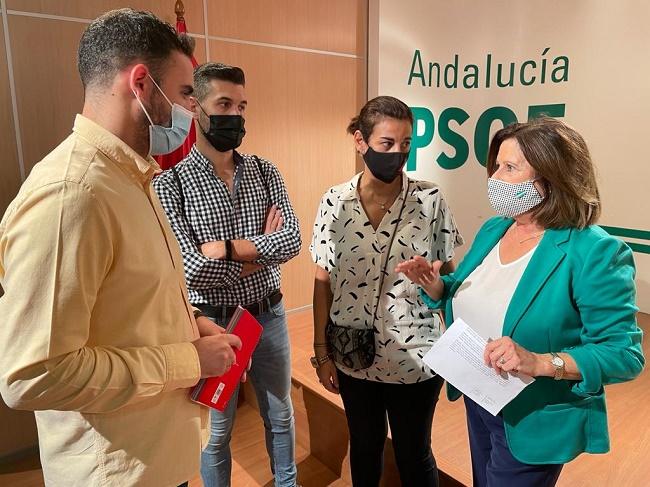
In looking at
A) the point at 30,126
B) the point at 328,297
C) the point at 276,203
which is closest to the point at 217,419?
the point at 328,297

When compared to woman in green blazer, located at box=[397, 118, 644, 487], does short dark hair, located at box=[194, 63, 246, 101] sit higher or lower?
higher

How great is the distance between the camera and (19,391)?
84 cm

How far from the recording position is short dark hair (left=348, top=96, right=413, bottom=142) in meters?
1.62

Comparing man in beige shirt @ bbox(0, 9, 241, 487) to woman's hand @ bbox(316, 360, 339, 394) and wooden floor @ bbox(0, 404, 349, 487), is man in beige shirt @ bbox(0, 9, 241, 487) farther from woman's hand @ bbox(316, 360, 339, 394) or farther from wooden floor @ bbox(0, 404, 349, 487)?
wooden floor @ bbox(0, 404, 349, 487)

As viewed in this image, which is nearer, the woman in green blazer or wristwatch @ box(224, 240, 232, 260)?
the woman in green blazer

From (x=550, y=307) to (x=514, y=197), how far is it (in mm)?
299

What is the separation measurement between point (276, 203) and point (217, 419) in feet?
2.92

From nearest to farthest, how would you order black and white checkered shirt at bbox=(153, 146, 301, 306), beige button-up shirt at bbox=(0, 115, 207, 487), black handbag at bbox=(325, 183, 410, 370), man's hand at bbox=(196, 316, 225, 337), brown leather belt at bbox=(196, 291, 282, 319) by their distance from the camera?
1. beige button-up shirt at bbox=(0, 115, 207, 487)
2. man's hand at bbox=(196, 316, 225, 337)
3. black handbag at bbox=(325, 183, 410, 370)
4. black and white checkered shirt at bbox=(153, 146, 301, 306)
5. brown leather belt at bbox=(196, 291, 282, 319)

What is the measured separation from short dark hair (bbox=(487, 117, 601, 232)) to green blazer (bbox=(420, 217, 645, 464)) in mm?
38

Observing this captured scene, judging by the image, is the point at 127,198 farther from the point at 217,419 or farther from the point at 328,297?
the point at 217,419

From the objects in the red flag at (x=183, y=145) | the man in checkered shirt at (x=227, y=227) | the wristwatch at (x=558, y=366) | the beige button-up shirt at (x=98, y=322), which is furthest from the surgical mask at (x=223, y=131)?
the wristwatch at (x=558, y=366)

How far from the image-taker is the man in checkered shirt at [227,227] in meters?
1.73

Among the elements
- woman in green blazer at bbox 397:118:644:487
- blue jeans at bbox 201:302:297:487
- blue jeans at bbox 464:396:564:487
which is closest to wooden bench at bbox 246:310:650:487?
blue jeans at bbox 201:302:297:487

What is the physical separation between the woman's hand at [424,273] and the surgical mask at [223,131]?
83 cm
